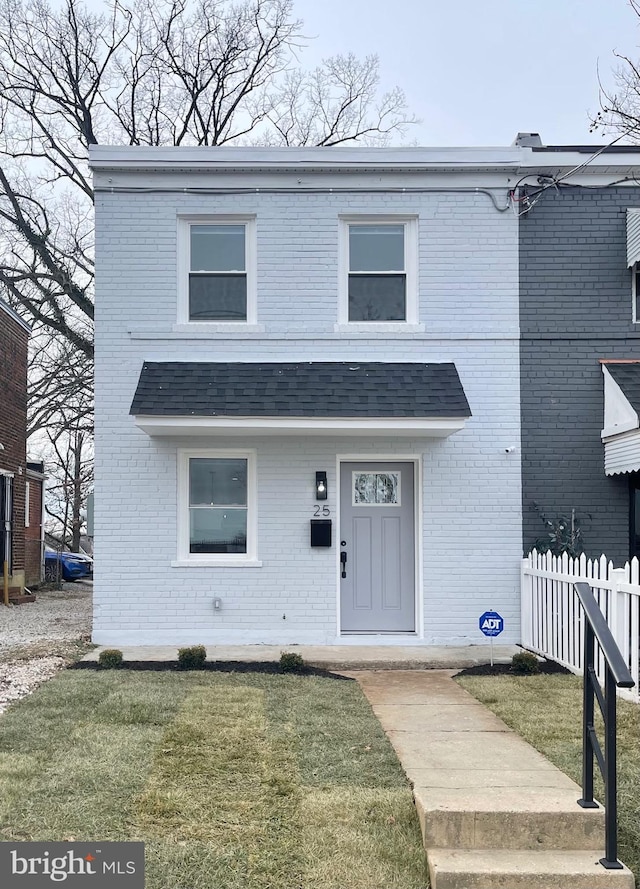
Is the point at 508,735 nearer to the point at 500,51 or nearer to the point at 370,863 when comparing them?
the point at 370,863

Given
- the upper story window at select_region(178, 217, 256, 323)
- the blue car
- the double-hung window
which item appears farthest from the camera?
the blue car

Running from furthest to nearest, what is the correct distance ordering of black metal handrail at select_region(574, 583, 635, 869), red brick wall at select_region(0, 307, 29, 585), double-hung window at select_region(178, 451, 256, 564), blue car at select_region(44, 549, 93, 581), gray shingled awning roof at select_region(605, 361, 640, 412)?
blue car at select_region(44, 549, 93, 581) → red brick wall at select_region(0, 307, 29, 585) → double-hung window at select_region(178, 451, 256, 564) → gray shingled awning roof at select_region(605, 361, 640, 412) → black metal handrail at select_region(574, 583, 635, 869)

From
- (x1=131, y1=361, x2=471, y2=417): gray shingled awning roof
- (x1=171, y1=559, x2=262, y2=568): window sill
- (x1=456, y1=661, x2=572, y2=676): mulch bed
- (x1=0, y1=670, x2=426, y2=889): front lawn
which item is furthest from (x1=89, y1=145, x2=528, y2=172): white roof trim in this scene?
(x1=0, y1=670, x2=426, y2=889): front lawn

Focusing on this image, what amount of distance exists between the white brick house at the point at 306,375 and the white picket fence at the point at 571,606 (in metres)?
0.45

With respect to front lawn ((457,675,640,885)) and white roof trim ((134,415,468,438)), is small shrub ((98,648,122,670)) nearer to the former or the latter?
white roof trim ((134,415,468,438))

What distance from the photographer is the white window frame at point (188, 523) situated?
10.2 meters

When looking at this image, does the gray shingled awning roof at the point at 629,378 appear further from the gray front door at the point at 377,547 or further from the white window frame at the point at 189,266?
the white window frame at the point at 189,266

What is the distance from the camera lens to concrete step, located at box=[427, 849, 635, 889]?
3.87 metres

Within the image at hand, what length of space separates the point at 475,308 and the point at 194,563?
4.88m

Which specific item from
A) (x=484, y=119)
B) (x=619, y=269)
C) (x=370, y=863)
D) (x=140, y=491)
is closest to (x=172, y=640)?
(x=140, y=491)

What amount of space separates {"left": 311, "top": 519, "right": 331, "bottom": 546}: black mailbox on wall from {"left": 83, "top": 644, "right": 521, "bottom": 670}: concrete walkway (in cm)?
128

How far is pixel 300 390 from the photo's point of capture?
988 centimetres

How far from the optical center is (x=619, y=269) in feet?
34.6

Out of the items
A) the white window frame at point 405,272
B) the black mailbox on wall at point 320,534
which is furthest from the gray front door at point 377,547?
the white window frame at point 405,272
